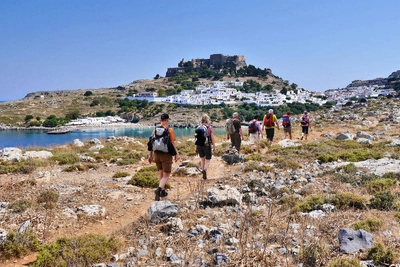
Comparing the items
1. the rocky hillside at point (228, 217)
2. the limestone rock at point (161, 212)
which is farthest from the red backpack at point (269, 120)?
the limestone rock at point (161, 212)

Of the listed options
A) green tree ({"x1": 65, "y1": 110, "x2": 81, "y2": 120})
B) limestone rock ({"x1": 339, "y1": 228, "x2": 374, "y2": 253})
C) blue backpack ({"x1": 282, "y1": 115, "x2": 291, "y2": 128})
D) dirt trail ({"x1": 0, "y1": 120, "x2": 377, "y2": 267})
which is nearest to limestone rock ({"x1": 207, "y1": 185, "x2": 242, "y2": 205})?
dirt trail ({"x1": 0, "y1": 120, "x2": 377, "y2": 267})

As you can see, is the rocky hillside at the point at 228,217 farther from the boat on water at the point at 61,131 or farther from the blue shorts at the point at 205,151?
the boat on water at the point at 61,131

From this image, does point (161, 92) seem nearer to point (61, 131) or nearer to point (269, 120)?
point (61, 131)

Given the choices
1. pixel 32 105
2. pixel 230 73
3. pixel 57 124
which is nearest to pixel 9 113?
pixel 32 105

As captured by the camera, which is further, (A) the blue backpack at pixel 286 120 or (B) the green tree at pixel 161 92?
(B) the green tree at pixel 161 92

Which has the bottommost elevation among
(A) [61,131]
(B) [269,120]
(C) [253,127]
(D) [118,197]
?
(A) [61,131]

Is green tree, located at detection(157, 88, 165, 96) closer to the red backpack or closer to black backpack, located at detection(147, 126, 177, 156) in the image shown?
the red backpack

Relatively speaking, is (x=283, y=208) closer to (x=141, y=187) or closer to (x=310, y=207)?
(x=310, y=207)

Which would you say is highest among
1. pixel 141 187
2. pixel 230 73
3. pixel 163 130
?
pixel 230 73

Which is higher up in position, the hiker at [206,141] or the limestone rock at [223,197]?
the hiker at [206,141]

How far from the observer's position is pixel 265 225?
5324 mm

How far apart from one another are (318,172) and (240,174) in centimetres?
261

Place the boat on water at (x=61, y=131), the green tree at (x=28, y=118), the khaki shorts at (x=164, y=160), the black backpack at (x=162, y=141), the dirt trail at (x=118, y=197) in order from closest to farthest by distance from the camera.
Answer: the dirt trail at (x=118, y=197) → the black backpack at (x=162, y=141) → the khaki shorts at (x=164, y=160) → the boat on water at (x=61, y=131) → the green tree at (x=28, y=118)

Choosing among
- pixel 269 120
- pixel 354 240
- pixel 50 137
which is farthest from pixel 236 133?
pixel 50 137
